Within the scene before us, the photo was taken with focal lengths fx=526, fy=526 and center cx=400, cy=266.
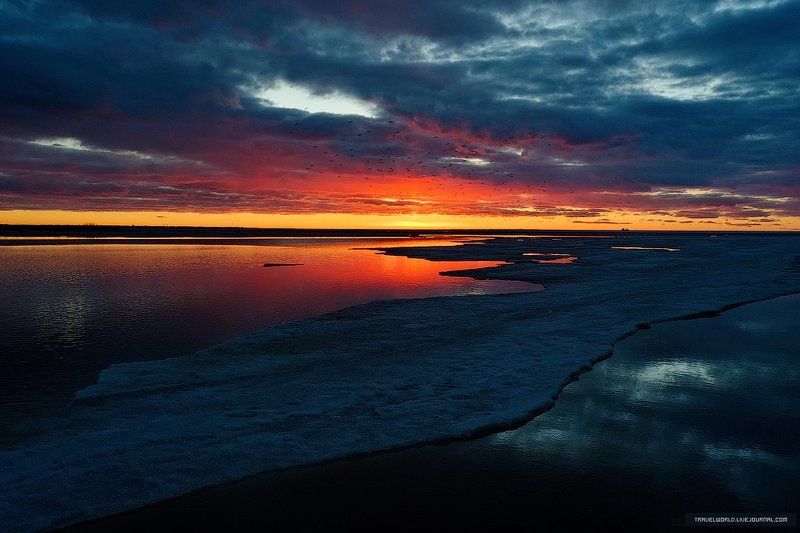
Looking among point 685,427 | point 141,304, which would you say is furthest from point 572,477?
point 141,304

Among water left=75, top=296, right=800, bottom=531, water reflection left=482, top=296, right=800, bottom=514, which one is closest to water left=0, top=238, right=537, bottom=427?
water left=75, top=296, right=800, bottom=531

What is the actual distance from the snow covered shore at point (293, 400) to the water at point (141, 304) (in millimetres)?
1098

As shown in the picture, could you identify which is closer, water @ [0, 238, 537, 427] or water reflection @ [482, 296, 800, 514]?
water reflection @ [482, 296, 800, 514]

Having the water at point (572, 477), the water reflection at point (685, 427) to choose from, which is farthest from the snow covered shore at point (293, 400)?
the water reflection at point (685, 427)

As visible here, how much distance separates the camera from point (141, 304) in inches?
682

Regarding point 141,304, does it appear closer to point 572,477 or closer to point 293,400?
point 293,400

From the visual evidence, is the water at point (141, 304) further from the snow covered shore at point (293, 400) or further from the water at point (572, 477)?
the water at point (572, 477)

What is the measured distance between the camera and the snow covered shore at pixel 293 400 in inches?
236

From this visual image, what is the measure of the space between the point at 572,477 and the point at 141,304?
50.7 ft

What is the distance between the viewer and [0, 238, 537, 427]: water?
995cm

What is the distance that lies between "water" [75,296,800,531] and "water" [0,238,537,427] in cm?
461

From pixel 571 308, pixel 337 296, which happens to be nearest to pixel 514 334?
pixel 571 308

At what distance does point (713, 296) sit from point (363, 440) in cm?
1763

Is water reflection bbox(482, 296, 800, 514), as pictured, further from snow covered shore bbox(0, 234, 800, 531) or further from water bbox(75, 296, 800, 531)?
snow covered shore bbox(0, 234, 800, 531)
